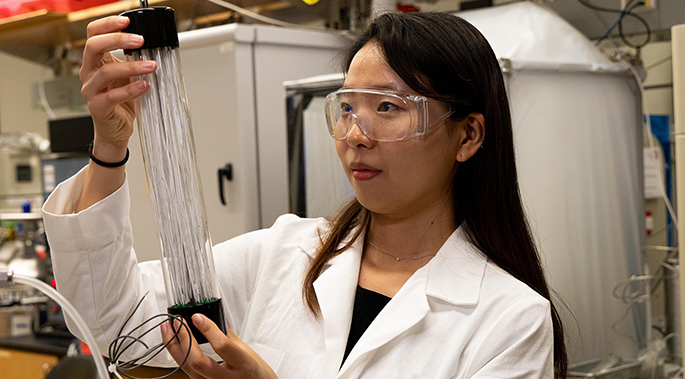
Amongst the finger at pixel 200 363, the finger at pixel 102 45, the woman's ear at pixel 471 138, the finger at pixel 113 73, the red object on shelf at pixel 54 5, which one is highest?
the red object on shelf at pixel 54 5

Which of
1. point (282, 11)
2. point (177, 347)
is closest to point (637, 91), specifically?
point (282, 11)

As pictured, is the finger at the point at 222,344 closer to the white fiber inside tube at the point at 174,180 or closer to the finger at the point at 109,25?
the white fiber inside tube at the point at 174,180

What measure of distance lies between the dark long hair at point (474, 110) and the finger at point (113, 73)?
44 centimetres

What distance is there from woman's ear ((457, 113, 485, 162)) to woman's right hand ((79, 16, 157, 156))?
572mm

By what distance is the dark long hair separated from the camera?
1.16m

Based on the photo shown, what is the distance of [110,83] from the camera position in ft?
3.26

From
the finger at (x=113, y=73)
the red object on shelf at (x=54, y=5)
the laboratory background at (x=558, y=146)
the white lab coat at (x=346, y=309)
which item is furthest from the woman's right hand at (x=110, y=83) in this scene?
the red object on shelf at (x=54, y=5)

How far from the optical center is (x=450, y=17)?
1.24 meters

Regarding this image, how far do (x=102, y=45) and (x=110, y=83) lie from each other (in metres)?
0.07

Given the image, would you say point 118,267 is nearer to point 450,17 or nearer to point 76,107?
point 450,17

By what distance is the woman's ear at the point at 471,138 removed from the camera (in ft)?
Answer: 4.03

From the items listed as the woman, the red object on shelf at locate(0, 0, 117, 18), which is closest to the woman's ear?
the woman

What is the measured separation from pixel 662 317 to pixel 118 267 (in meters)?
1.85

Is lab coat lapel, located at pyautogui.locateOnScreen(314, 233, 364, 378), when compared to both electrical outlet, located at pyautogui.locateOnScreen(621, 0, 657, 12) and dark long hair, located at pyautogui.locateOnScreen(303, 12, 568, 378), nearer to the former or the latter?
dark long hair, located at pyautogui.locateOnScreen(303, 12, 568, 378)
